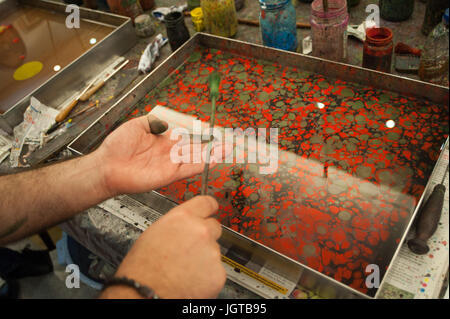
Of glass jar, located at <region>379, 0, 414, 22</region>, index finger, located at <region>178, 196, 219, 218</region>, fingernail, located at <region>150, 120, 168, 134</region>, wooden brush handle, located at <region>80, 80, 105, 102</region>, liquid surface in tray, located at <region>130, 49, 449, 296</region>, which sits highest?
glass jar, located at <region>379, 0, 414, 22</region>

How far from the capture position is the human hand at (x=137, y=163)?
3.33 feet

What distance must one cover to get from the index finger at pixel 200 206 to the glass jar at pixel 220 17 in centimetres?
97

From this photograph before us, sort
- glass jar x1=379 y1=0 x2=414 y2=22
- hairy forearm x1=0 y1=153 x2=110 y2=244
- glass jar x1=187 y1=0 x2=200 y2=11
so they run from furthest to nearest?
glass jar x1=187 y1=0 x2=200 y2=11, glass jar x1=379 y1=0 x2=414 y2=22, hairy forearm x1=0 y1=153 x2=110 y2=244

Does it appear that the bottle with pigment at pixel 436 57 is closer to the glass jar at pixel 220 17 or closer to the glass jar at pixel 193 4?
the glass jar at pixel 220 17

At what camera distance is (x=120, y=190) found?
3.37 feet

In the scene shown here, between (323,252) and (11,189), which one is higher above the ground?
(11,189)

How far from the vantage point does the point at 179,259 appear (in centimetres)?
77

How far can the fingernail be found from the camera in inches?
44.0

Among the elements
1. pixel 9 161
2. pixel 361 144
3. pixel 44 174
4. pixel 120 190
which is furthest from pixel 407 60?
pixel 9 161

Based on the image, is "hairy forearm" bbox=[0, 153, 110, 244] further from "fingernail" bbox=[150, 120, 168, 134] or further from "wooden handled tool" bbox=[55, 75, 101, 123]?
"wooden handled tool" bbox=[55, 75, 101, 123]

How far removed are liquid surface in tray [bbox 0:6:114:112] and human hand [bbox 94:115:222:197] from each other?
74 centimetres

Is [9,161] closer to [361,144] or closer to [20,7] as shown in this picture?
[20,7]

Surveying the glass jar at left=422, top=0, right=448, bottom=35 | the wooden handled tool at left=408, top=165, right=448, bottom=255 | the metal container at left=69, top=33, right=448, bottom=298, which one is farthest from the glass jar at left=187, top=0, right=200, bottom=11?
the wooden handled tool at left=408, top=165, right=448, bottom=255

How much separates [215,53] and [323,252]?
3.17ft
